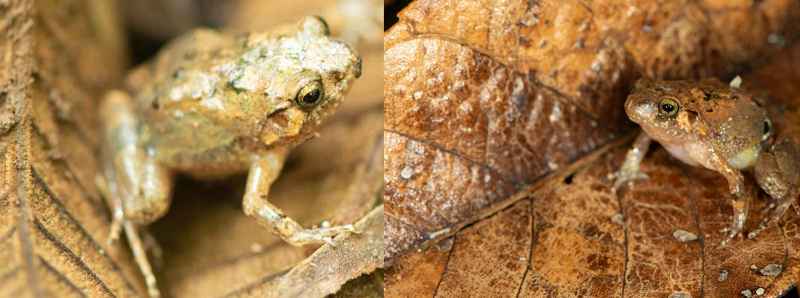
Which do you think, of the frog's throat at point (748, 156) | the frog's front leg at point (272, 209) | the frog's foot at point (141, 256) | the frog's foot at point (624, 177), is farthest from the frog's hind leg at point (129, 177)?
the frog's throat at point (748, 156)

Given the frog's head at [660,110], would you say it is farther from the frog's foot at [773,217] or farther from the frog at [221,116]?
the frog at [221,116]

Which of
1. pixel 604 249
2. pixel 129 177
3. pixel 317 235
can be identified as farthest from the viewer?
pixel 129 177

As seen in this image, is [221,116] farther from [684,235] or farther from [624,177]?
[684,235]

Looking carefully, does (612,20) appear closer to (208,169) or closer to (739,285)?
(739,285)

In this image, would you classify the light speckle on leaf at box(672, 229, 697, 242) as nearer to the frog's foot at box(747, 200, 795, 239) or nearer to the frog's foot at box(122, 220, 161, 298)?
the frog's foot at box(747, 200, 795, 239)

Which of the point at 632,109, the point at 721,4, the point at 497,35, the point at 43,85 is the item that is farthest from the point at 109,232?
the point at 721,4

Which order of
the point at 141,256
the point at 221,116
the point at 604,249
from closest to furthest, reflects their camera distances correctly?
the point at 604,249 < the point at 141,256 < the point at 221,116

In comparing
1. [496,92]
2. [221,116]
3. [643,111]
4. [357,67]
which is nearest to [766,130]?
[643,111]
